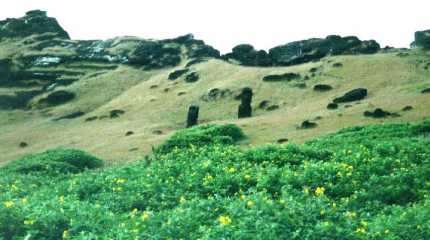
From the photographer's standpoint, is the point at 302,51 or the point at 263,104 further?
the point at 302,51

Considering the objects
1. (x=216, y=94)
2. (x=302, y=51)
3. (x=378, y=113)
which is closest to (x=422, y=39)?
(x=302, y=51)

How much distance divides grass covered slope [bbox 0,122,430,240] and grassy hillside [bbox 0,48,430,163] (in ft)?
60.3

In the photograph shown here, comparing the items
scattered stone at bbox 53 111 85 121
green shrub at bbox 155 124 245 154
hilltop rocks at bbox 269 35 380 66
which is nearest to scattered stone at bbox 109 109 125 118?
scattered stone at bbox 53 111 85 121

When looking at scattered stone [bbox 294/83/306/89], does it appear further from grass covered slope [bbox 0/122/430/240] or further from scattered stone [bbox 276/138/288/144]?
grass covered slope [bbox 0/122/430/240]

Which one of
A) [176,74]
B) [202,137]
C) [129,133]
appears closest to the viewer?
[202,137]

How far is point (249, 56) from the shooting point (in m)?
116

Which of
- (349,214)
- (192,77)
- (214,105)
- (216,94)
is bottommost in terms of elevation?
(214,105)

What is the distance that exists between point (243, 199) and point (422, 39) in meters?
90.5

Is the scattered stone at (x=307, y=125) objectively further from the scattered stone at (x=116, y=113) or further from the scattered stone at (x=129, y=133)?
the scattered stone at (x=116, y=113)

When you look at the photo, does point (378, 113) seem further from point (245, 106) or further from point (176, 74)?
point (176, 74)

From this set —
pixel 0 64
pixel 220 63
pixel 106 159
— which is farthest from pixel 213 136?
pixel 0 64

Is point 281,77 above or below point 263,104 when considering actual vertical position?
above

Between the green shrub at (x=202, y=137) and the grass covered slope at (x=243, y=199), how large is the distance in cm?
1021

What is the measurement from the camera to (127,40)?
157 meters
